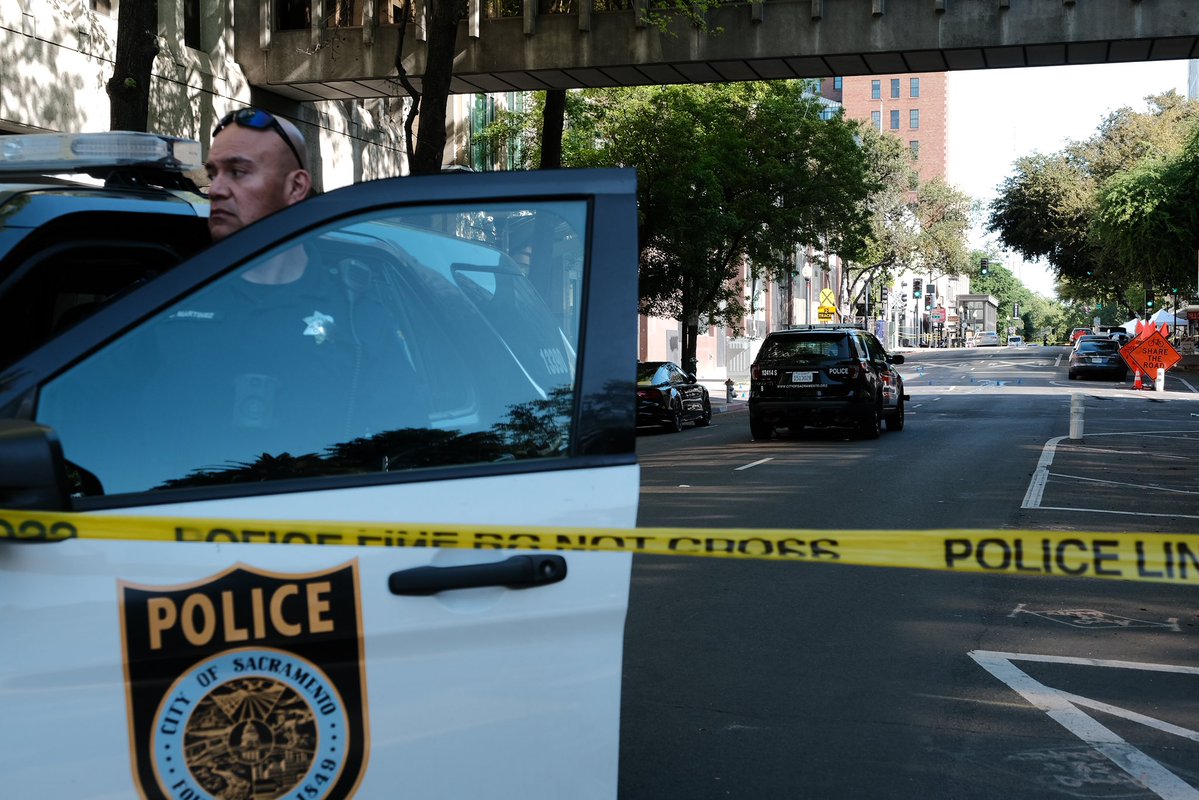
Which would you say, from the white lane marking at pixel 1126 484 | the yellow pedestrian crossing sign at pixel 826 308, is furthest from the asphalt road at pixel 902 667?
the yellow pedestrian crossing sign at pixel 826 308

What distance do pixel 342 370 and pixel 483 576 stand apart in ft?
1.69

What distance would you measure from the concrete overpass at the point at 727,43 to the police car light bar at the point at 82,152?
60.5 feet

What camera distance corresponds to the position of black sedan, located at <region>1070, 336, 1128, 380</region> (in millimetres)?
46375

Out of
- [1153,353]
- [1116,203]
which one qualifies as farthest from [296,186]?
[1116,203]

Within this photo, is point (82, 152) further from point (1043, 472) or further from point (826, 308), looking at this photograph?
point (826, 308)

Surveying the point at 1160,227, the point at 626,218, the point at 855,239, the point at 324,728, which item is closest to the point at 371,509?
the point at 324,728

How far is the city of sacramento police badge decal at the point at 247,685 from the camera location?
7.22 feet

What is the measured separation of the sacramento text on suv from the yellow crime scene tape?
56.7ft

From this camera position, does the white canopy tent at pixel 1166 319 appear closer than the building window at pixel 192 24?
No

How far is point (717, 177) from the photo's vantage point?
3098cm

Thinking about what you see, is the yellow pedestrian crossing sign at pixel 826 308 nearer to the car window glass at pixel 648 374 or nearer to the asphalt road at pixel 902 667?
the car window glass at pixel 648 374

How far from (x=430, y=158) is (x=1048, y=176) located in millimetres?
52430

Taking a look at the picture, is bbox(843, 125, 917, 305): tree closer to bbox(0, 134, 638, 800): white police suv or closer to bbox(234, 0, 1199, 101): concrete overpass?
bbox(234, 0, 1199, 101): concrete overpass

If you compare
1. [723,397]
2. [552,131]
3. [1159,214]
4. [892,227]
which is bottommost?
[723,397]
